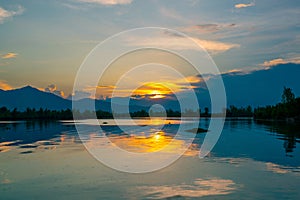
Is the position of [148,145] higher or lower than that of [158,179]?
higher

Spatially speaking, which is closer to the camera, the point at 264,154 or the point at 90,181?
the point at 90,181

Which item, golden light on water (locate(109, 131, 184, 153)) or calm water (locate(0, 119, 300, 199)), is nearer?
calm water (locate(0, 119, 300, 199))

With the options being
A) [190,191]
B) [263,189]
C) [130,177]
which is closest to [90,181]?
[130,177]

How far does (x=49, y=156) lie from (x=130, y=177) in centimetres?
1660

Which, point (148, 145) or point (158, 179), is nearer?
point (158, 179)

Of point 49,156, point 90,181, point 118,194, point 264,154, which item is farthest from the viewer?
point 264,154

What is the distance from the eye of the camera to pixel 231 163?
A: 34.9 meters

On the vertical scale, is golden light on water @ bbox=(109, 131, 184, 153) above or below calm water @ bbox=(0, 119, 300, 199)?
above

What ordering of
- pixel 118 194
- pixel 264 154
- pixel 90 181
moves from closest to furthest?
pixel 118 194 → pixel 90 181 → pixel 264 154

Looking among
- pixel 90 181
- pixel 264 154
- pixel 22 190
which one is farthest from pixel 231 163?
pixel 22 190

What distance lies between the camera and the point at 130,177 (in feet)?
91.2

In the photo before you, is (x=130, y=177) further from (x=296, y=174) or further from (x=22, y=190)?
(x=296, y=174)

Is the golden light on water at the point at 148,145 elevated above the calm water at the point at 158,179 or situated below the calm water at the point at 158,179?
above

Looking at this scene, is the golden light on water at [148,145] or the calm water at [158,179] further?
the golden light on water at [148,145]
